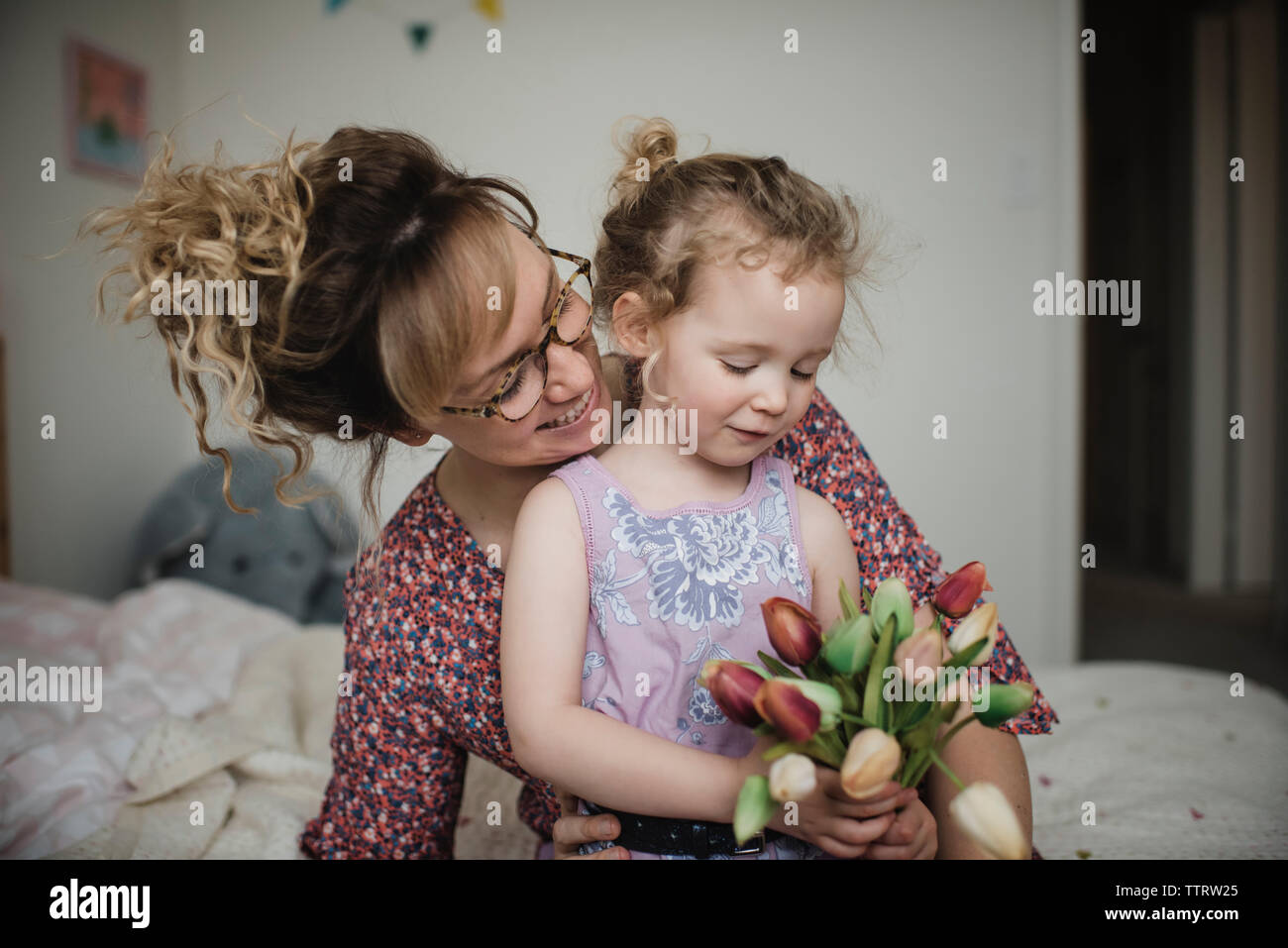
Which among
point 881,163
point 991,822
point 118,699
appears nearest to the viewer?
point 991,822

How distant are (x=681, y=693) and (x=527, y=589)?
18 centimetres

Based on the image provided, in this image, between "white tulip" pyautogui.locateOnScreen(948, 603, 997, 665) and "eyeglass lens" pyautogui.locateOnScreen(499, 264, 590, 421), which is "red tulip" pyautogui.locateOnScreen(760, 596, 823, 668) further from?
"eyeglass lens" pyautogui.locateOnScreen(499, 264, 590, 421)

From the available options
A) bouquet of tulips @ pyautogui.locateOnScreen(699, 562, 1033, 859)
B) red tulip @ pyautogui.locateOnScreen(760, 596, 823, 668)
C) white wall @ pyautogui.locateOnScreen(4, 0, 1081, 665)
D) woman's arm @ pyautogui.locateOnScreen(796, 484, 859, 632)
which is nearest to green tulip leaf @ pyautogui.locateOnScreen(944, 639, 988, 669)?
bouquet of tulips @ pyautogui.locateOnScreen(699, 562, 1033, 859)

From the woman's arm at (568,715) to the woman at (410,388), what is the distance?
12 cm

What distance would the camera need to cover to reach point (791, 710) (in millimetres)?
669

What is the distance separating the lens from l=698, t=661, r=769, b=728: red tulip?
28.1 inches

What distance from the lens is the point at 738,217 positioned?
3.13 feet

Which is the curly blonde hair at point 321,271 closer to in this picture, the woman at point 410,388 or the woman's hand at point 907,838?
the woman at point 410,388

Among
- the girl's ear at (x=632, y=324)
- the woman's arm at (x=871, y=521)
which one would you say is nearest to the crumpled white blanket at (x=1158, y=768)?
the woman's arm at (x=871, y=521)

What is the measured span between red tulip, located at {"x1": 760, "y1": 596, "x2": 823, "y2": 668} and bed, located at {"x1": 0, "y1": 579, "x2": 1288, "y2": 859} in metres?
0.74

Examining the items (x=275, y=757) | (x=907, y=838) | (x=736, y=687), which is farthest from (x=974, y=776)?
(x=275, y=757)

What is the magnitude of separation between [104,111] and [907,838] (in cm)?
349

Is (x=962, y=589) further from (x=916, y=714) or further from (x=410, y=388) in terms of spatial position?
(x=410, y=388)

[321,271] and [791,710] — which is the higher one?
[321,271]
